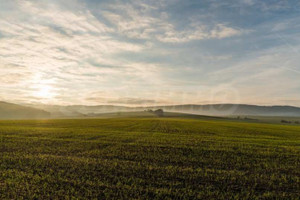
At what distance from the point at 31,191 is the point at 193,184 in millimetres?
6633

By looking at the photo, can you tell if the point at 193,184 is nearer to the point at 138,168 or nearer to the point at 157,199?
the point at 157,199

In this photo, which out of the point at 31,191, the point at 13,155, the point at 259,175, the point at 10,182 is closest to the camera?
the point at 31,191

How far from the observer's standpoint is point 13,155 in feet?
38.1

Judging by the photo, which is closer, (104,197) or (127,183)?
(104,197)

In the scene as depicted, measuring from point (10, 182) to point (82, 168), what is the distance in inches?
119

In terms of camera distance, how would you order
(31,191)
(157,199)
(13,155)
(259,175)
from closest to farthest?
(157,199) → (31,191) → (259,175) → (13,155)

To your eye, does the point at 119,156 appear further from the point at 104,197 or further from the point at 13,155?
the point at 13,155

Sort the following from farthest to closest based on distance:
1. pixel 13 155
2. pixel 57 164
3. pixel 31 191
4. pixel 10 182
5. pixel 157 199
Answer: pixel 13 155 → pixel 57 164 → pixel 10 182 → pixel 31 191 → pixel 157 199

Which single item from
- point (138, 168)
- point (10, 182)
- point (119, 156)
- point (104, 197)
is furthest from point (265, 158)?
point (10, 182)

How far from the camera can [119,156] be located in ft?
38.9

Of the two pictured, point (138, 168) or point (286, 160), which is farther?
point (286, 160)

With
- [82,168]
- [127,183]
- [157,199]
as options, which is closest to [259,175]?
[157,199]

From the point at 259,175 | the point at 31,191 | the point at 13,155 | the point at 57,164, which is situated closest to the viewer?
the point at 31,191

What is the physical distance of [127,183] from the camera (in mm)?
7344
